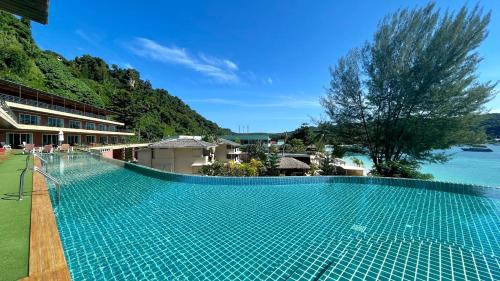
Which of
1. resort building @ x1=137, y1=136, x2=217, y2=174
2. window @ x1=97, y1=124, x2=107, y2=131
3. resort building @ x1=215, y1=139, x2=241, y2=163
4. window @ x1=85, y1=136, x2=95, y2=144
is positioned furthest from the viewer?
window @ x1=97, y1=124, x2=107, y2=131

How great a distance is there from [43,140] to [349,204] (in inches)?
1325

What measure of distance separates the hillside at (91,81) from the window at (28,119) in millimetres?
11945

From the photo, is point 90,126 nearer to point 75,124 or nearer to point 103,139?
point 75,124

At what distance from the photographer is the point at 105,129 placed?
41.1 meters

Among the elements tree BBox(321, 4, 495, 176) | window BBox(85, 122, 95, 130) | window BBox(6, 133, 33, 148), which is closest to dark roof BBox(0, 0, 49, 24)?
tree BBox(321, 4, 495, 176)

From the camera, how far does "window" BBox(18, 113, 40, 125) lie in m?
22.5

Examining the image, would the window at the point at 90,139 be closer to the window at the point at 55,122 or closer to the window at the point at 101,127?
the window at the point at 101,127

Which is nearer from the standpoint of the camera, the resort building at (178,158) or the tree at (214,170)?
the tree at (214,170)

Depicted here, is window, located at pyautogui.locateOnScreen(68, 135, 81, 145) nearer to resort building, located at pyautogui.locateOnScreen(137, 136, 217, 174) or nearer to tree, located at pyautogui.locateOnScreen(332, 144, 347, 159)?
resort building, located at pyautogui.locateOnScreen(137, 136, 217, 174)

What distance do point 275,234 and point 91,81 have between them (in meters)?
75.2

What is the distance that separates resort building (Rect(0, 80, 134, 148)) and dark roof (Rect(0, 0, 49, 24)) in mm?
15833

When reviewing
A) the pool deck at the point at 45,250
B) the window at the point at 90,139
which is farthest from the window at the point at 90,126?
the pool deck at the point at 45,250

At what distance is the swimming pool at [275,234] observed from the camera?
3484mm

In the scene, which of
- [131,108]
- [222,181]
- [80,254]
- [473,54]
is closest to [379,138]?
[473,54]
